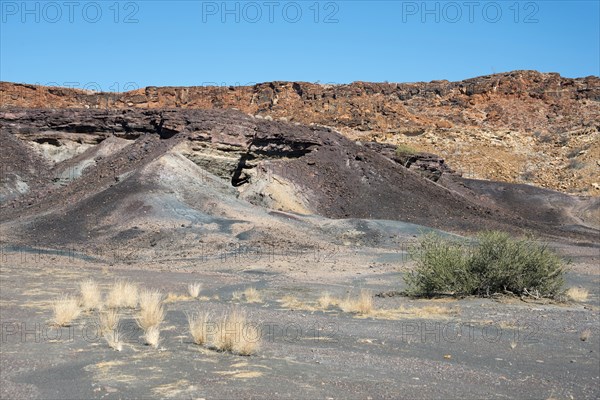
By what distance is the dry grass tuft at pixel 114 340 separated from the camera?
8.72 m

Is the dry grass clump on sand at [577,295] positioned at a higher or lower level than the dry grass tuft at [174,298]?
lower

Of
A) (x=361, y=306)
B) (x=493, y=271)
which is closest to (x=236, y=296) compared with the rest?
(x=361, y=306)

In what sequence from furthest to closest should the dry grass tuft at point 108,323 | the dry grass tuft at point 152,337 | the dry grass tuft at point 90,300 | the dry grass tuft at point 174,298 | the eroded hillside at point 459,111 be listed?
the eroded hillside at point 459,111 → the dry grass tuft at point 174,298 → the dry grass tuft at point 90,300 → the dry grass tuft at point 108,323 → the dry grass tuft at point 152,337

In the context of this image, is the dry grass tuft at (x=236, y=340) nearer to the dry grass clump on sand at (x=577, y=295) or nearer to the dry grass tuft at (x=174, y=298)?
the dry grass tuft at (x=174, y=298)

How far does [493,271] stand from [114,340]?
9121 millimetres

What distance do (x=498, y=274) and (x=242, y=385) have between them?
9.41 m

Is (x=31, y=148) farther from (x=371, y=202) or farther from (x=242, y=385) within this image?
(x=242, y=385)

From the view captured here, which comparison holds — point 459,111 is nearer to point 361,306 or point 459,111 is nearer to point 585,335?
point 361,306

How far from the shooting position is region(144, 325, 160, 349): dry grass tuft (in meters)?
8.96

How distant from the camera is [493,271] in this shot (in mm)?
15195

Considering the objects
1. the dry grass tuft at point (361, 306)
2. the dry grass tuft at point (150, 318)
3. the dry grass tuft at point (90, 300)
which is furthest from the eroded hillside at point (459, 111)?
the dry grass tuft at point (150, 318)

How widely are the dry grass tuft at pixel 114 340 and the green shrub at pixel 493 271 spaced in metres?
8.26

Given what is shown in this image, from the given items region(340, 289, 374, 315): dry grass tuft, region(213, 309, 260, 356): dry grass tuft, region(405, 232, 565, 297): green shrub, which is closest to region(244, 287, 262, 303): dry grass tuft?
region(340, 289, 374, 315): dry grass tuft

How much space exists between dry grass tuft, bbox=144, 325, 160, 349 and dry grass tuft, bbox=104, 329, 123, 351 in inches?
13.9
